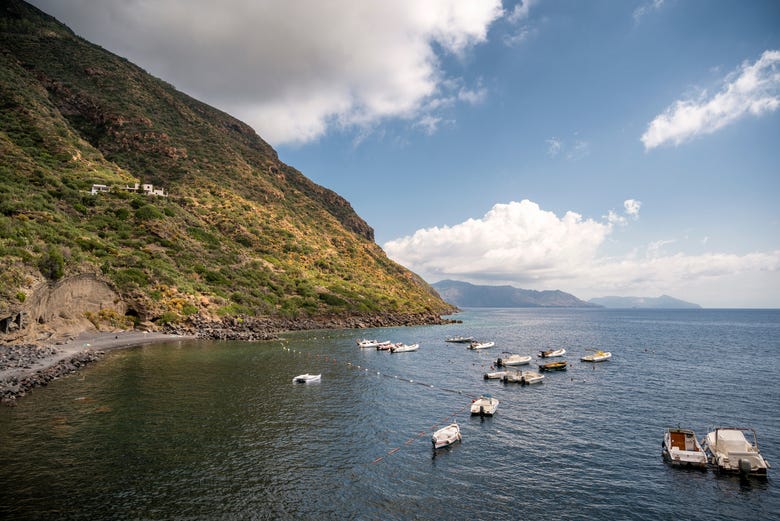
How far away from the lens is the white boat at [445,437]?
30.7 m

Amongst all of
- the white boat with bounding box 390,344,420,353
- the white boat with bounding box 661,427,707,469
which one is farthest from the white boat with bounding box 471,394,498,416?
the white boat with bounding box 390,344,420,353

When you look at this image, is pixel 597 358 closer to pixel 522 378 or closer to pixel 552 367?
pixel 552 367

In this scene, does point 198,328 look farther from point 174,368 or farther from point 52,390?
point 52,390

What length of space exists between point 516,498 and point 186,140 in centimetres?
20001

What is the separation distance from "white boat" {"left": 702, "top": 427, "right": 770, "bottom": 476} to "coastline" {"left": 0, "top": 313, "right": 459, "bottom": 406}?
5899 cm

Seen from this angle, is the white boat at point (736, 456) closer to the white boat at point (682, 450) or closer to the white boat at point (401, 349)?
the white boat at point (682, 450)

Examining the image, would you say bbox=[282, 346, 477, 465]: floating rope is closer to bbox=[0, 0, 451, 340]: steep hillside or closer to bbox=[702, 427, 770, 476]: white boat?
bbox=[702, 427, 770, 476]: white boat

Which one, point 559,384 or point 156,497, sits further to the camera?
point 559,384

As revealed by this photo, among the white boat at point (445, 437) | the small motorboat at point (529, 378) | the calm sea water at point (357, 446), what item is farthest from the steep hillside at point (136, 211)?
the small motorboat at point (529, 378)

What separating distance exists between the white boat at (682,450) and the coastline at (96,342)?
2219 inches

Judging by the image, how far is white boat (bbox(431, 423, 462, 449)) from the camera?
30680 millimetres

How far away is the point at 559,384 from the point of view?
56.1m

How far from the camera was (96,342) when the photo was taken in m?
67.3

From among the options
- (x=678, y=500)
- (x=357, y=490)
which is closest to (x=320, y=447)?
(x=357, y=490)
